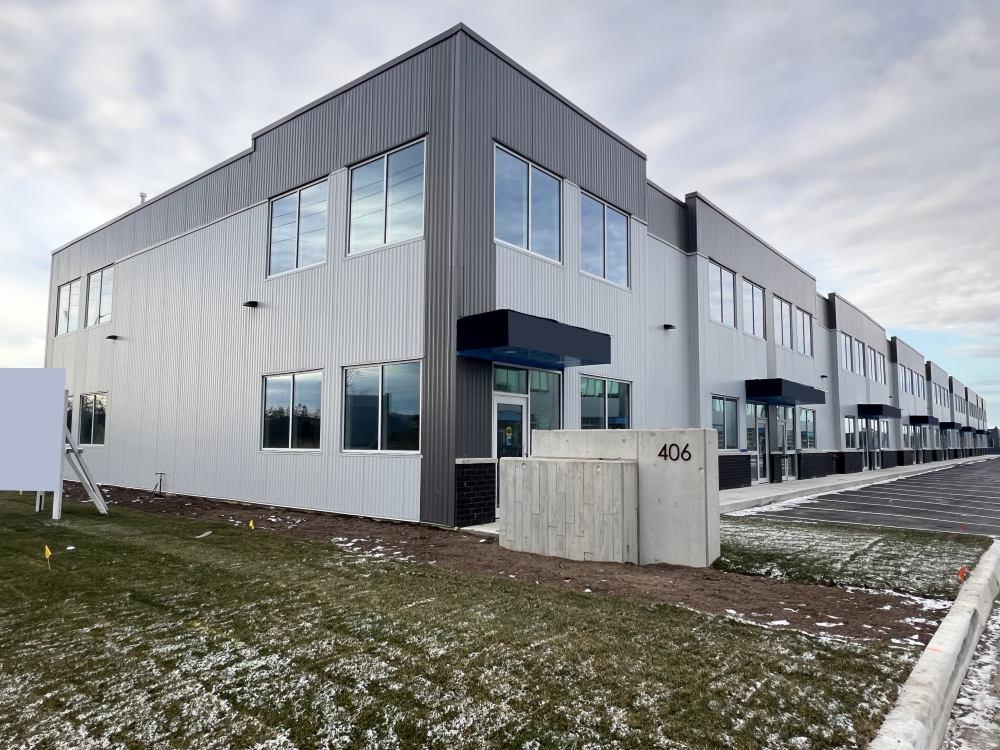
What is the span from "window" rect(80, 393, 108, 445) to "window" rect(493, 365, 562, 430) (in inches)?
610

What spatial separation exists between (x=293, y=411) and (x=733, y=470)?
13011mm

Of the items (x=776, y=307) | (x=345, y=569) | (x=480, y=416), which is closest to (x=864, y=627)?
(x=345, y=569)

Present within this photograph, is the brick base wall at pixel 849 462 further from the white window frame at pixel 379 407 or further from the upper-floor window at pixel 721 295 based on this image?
the white window frame at pixel 379 407

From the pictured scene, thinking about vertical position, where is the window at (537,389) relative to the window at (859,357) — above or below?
below

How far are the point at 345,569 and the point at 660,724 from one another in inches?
182

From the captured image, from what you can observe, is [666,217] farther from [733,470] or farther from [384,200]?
[384,200]

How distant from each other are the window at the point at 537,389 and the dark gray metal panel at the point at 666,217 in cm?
649

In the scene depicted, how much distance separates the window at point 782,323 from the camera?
24.5m

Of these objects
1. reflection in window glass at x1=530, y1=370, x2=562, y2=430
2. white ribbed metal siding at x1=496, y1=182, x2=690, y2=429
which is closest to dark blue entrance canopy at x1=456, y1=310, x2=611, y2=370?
reflection in window glass at x1=530, y1=370, x2=562, y2=430

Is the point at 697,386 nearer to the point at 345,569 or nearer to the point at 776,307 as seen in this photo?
the point at 776,307

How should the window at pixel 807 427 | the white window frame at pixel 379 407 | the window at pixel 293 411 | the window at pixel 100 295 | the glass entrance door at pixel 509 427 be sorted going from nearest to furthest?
the white window frame at pixel 379 407
the glass entrance door at pixel 509 427
the window at pixel 293 411
the window at pixel 100 295
the window at pixel 807 427

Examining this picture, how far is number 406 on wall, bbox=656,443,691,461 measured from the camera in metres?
7.75

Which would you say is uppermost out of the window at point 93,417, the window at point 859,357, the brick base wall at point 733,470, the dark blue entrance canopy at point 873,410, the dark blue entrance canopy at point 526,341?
the window at point 859,357

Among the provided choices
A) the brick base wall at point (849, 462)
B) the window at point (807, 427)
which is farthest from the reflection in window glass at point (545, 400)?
the brick base wall at point (849, 462)
